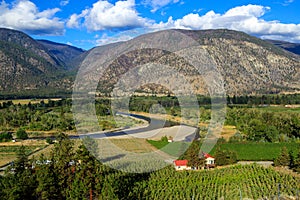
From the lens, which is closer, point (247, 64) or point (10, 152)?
point (10, 152)

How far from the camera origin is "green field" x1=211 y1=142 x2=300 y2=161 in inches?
1165

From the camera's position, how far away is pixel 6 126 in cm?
5400

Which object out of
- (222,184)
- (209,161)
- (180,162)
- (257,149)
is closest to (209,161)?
(209,161)

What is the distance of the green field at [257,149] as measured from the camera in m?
29.6

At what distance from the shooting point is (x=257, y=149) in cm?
3288

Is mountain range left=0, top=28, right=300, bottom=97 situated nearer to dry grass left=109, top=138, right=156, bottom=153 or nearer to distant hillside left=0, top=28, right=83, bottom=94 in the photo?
distant hillside left=0, top=28, right=83, bottom=94

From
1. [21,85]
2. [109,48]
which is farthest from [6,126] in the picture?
[21,85]

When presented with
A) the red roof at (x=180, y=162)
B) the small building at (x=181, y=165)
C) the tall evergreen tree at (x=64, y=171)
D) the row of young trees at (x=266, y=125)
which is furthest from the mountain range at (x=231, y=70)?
the tall evergreen tree at (x=64, y=171)

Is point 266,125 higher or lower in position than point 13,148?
higher

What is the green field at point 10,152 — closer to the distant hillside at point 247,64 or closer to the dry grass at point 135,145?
the dry grass at point 135,145

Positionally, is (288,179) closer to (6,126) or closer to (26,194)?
(26,194)

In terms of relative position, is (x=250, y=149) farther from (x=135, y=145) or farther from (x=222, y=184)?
(x=222, y=184)

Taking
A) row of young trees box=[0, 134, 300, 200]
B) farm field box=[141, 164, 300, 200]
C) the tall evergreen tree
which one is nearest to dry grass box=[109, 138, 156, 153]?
row of young trees box=[0, 134, 300, 200]

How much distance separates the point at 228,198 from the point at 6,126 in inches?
1813
